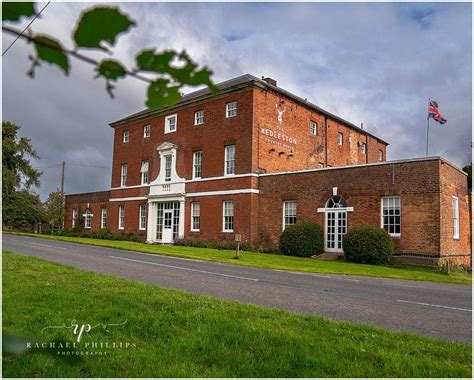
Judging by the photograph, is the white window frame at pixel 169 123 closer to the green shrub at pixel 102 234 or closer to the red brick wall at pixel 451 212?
the green shrub at pixel 102 234

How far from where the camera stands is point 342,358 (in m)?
4.69

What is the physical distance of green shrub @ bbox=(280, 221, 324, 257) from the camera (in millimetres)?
23812

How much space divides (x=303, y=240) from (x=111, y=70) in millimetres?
23474

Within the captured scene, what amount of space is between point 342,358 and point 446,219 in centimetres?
1911

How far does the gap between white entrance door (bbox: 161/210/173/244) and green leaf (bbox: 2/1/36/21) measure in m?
31.8

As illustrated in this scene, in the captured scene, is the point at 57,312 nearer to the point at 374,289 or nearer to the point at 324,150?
the point at 374,289

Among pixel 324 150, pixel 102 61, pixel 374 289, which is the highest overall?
pixel 324 150

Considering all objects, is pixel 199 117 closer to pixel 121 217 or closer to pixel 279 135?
pixel 279 135

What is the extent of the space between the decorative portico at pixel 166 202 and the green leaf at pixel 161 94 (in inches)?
1219

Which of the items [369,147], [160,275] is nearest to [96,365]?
[160,275]

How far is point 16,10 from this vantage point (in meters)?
0.79

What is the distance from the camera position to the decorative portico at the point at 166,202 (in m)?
32.1

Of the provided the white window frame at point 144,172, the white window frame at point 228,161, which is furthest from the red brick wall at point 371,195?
the white window frame at point 144,172

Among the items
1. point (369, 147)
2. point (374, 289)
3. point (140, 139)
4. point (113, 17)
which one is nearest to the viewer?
point (113, 17)
